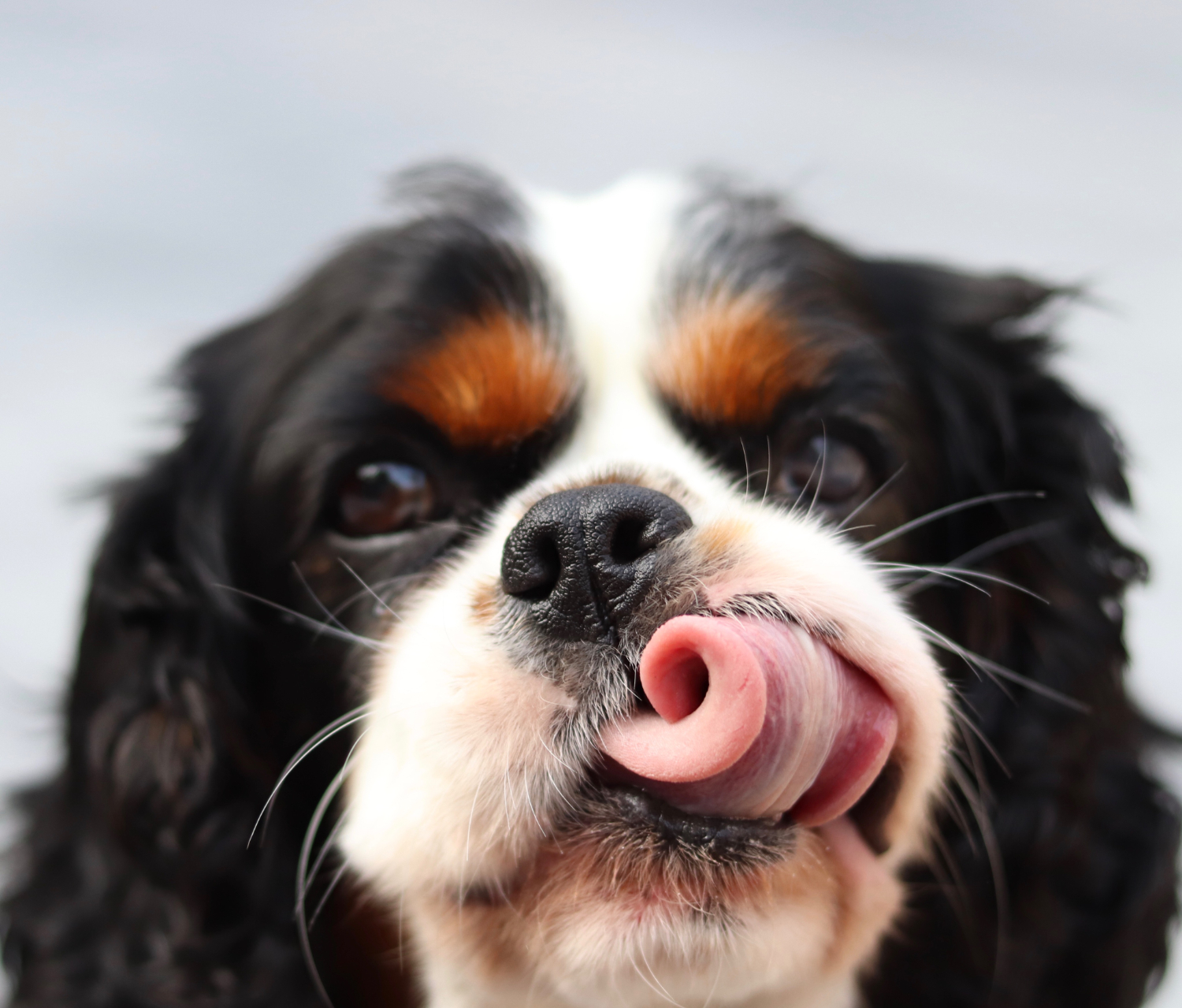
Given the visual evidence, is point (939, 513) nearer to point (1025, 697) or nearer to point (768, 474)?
point (768, 474)

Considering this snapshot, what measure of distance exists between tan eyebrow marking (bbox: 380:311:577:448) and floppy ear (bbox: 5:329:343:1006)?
433mm

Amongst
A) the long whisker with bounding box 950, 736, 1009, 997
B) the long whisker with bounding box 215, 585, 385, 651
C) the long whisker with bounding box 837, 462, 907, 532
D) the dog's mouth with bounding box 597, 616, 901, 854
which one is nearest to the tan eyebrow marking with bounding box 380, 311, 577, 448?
the long whisker with bounding box 215, 585, 385, 651

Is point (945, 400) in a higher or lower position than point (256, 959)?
higher

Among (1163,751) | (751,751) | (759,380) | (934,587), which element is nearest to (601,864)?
(751,751)

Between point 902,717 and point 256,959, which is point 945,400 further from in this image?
point 256,959

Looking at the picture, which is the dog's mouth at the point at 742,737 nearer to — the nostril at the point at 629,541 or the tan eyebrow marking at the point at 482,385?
the nostril at the point at 629,541

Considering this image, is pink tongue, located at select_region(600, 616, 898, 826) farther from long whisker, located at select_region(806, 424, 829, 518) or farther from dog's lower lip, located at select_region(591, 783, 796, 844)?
long whisker, located at select_region(806, 424, 829, 518)

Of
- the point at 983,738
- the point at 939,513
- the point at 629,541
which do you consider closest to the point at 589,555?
the point at 629,541

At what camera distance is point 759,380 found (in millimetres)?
1395

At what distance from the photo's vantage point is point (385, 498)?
1.40 m

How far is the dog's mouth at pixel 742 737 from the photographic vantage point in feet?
2.81

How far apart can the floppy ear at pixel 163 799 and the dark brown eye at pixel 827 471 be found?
770mm

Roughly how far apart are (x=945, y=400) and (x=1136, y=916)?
81 cm

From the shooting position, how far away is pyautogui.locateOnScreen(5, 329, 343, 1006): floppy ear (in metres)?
1.50
